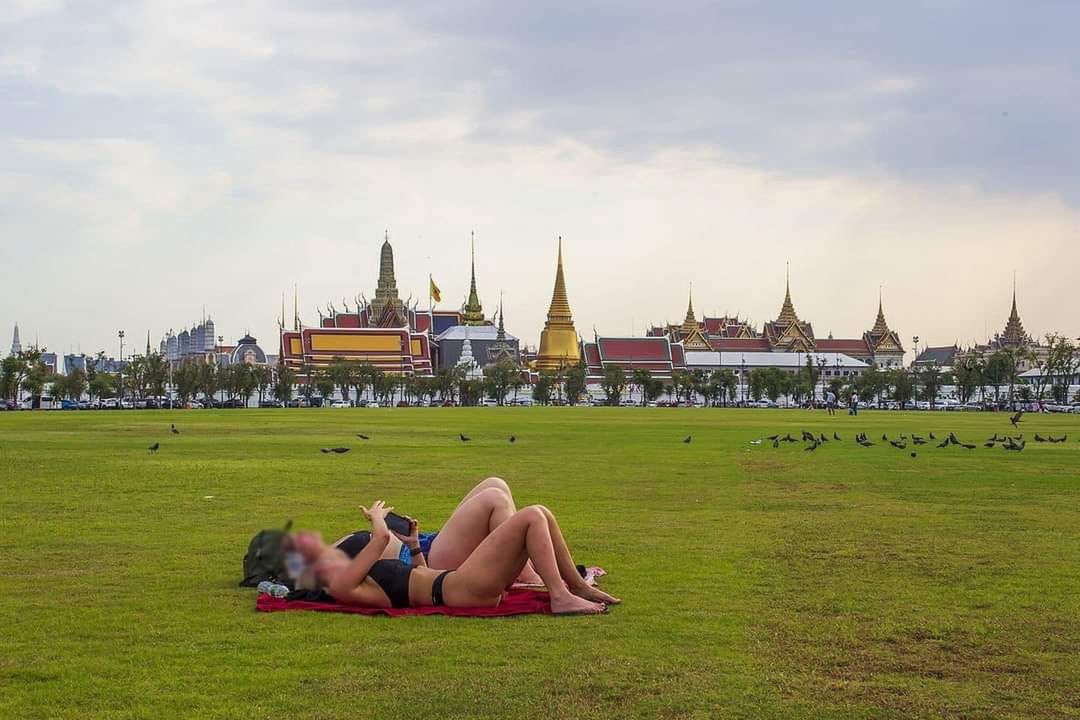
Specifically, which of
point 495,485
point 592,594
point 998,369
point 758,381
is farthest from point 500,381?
point 495,485

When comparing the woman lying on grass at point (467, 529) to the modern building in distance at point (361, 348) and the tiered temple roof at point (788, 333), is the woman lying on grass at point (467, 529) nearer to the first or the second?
the modern building in distance at point (361, 348)

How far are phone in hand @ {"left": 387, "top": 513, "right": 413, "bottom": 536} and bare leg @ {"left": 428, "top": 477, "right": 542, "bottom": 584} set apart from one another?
0.34 m

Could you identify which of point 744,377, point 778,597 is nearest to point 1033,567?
point 778,597

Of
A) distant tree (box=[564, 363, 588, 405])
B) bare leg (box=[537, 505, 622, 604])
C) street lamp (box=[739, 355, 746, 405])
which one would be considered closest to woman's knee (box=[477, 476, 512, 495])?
bare leg (box=[537, 505, 622, 604])

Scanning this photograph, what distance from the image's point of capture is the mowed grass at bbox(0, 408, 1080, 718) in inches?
273

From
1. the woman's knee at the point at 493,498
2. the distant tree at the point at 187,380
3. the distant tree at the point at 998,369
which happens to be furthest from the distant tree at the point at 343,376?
the woman's knee at the point at 493,498

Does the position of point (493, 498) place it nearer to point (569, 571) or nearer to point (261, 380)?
point (569, 571)

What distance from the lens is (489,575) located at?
876 centimetres

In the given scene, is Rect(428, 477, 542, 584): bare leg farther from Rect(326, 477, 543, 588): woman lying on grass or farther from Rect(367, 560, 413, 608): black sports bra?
Rect(367, 560, 413, 608): black sports bra

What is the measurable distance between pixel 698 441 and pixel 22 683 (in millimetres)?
Result: 32016

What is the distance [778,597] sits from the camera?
Answer: 32.6 feet

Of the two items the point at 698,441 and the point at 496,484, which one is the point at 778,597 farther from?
the point at 698,441

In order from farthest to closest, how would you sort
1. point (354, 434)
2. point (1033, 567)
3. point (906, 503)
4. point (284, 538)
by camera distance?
1. point (354, 434)
2. point (906, 503)
3. point (1033, 567)
4. point (284, 538)

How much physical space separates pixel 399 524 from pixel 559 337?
5818 inches
